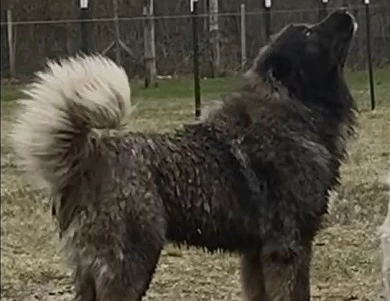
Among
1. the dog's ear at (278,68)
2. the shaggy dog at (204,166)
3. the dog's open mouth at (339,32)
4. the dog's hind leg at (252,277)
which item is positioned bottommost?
the dog's hind leg at (252,277)

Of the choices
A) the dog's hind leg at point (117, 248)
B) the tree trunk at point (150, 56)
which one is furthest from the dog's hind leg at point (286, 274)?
the tree trunk at point (150, 56)

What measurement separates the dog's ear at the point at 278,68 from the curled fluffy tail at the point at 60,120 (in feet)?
2.82

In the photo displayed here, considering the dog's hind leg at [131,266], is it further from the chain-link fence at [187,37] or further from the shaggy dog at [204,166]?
the chain-link fence at [187,37]

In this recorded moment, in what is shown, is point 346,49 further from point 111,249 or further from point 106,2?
point 106,2

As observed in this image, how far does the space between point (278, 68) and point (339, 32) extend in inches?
14.8

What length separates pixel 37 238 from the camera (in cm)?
697

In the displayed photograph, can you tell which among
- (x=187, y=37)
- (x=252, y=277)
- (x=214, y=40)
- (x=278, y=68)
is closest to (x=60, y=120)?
(x=278, y=68)

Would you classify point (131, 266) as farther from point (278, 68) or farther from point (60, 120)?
point (278, 68)

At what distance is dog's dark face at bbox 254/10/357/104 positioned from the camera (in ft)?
16.2

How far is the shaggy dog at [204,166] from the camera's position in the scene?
431 cm

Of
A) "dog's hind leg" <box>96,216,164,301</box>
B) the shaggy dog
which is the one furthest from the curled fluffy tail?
"dog's hind leg" <box>96,216,164,301</box>

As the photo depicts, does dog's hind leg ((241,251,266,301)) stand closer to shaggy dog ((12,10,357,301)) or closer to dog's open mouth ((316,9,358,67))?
shaggy dog ((12,10,357,301))

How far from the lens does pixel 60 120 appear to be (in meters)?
4.31

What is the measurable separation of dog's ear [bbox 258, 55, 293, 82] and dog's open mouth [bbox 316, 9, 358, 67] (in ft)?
0.85
